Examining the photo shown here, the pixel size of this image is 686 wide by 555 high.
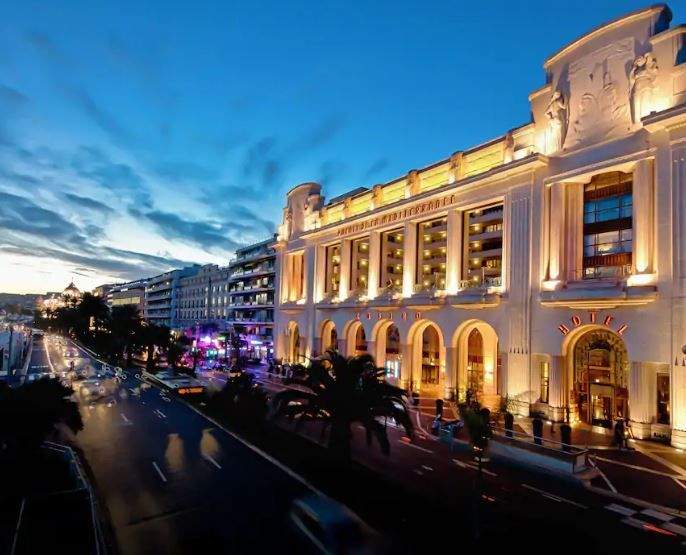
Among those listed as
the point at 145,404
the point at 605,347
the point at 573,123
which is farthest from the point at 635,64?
the point at 145,404

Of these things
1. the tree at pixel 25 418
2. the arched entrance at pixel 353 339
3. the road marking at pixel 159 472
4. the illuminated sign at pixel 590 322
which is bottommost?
the road marking at pixel 159 472

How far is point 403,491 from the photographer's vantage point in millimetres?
15359

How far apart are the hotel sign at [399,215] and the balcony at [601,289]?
1204cm

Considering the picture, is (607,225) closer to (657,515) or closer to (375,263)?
(657,515)

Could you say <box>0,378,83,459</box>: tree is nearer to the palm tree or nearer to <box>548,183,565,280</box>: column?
the palm tree

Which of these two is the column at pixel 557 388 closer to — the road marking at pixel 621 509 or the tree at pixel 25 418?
the road marking at pixel 621 509

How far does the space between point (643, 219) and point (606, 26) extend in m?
12.4


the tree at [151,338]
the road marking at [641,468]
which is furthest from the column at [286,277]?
the road marking at [641,468]

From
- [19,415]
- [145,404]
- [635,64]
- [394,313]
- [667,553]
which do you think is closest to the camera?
[667,553]

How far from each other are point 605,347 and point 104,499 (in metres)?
27.4

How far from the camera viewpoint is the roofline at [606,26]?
85.8ft

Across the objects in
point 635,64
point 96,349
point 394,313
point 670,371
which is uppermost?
point 635,64

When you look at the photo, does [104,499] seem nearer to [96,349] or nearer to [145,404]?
[145,404]

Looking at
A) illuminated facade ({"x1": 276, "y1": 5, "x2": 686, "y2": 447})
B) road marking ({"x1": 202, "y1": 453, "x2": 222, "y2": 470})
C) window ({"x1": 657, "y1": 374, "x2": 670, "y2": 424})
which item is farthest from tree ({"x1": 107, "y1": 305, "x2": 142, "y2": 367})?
window ({"x1": 657, "y1": 374, "x2": 670, "y2": 424})
